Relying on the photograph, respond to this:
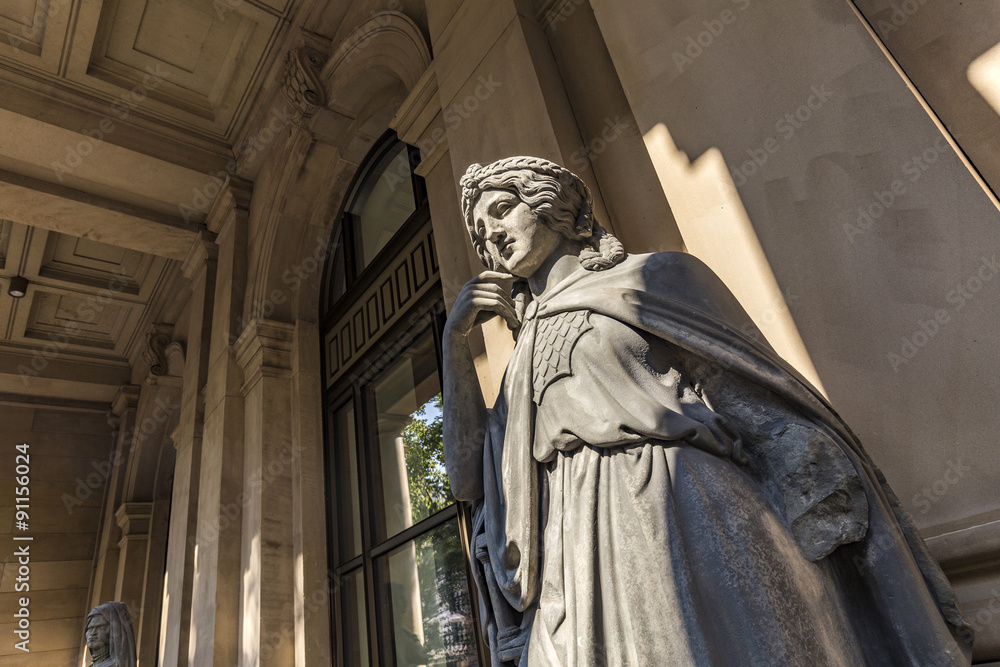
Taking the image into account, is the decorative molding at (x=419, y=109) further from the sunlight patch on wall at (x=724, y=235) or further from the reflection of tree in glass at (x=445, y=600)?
the reflection of tree in glass at (x=445, y=600)

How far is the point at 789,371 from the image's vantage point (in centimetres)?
146

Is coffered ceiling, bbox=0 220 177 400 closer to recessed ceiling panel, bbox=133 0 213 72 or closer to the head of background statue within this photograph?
recessed ceiling panel, bbox=133 0 213 72

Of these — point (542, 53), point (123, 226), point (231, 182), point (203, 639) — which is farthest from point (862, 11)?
point (123, 226)

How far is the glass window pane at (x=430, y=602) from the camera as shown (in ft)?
14.7

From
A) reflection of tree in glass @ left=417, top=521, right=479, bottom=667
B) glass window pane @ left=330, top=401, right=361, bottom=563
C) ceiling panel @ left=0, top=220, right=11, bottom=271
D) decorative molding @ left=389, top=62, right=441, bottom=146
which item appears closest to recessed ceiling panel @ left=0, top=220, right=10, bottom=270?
ceiling panel @ left=0, top=220, right=11, bottom=271

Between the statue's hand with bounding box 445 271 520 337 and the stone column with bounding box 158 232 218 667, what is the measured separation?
6.32 metres

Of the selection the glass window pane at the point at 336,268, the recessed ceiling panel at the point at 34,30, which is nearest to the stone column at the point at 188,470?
the glass window pane at the point at 336,268

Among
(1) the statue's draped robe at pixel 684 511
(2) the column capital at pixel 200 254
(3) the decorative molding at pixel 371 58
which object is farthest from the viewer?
(2) the column capital at pixel 200 254

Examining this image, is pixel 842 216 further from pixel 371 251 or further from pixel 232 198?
pixel 232 198

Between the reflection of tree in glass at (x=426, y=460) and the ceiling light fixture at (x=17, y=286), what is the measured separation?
817 centimetres

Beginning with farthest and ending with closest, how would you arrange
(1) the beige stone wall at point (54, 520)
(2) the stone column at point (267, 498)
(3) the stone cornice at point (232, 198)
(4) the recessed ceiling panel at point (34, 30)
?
(1) the beige stone wall at point (54, 520) < (3) the stone cornice at point (232, 198) < (4) the recessed ceiling panel at point (34, 30) < (2) the stone column at point (267, 498)

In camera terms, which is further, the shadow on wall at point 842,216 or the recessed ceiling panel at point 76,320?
the recessed ceiling panel at point 76,320

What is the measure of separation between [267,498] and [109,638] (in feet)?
6.61

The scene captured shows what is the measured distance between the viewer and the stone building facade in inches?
73.9
